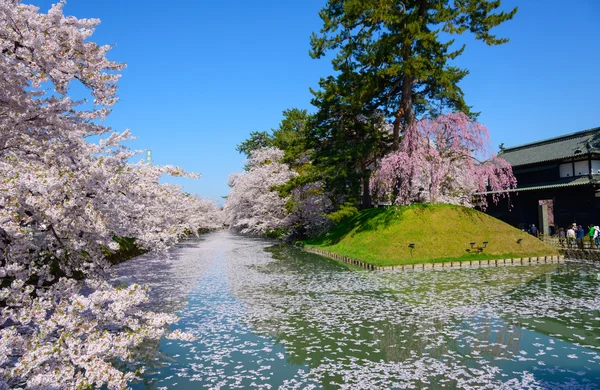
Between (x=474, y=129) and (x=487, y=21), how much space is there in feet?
27.5

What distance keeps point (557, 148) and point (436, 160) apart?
17.7 metres

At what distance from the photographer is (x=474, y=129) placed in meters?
34.4

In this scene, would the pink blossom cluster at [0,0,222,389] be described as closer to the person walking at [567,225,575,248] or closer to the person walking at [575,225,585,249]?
the person walking at [575,225,585,249]

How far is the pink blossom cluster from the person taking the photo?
6.08 m

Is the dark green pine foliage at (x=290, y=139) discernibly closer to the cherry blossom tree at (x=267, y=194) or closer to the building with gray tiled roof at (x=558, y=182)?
the cherry blossom tree at (x=267, y=194)

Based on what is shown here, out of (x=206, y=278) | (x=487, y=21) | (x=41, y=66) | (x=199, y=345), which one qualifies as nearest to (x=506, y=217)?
(x=487, y=21)

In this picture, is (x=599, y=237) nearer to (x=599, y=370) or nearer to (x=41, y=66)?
(x=599, y=370)

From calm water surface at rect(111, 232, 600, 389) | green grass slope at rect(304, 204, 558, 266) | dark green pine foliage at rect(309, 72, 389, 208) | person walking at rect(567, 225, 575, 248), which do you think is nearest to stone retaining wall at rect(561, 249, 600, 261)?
person walking at rect(567, 225, 575, 248)

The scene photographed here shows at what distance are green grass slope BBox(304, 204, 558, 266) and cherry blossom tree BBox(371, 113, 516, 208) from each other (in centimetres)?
214

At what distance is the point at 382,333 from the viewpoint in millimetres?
12352

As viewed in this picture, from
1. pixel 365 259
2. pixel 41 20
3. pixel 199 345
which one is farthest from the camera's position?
pixel 365 259

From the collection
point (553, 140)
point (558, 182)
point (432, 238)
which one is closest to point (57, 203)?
point (432, 238)

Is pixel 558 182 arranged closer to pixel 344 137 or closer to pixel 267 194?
pixel 344 137

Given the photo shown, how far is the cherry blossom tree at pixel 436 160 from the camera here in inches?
1313
